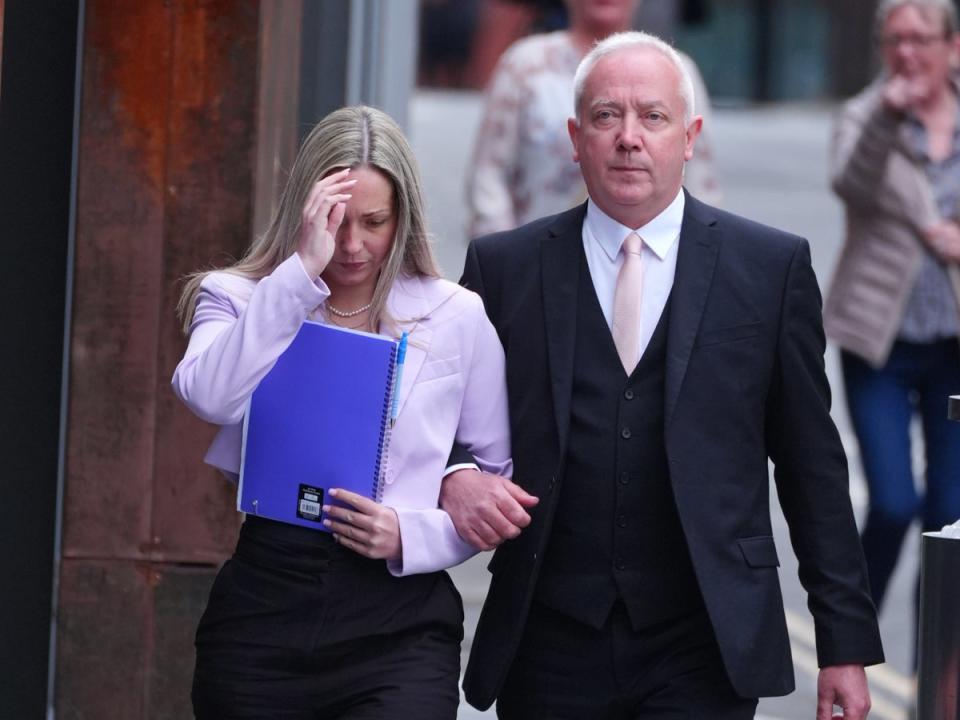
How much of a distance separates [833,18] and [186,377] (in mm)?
31504

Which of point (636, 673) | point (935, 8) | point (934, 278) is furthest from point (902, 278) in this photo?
point (636, 673)

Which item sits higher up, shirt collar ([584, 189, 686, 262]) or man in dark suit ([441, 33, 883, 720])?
shirt collar ([584, 189, 686, 262])

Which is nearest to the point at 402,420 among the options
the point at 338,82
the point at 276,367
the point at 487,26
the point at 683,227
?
the point at 276,367

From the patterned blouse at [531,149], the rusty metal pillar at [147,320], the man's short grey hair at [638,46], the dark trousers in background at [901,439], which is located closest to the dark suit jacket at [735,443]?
the man's short grey hair at [638,46]

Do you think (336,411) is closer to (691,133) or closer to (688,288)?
(688,288)

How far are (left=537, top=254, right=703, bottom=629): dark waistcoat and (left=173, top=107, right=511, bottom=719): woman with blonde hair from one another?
0.57 feet

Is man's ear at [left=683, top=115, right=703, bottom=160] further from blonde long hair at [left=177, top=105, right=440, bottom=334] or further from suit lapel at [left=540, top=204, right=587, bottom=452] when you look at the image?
blonde long hair at [left=177, top=105, right=440, bottom=334]

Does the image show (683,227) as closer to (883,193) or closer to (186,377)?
(186,377)

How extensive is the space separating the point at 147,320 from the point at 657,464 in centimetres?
174

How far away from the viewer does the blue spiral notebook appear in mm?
3725

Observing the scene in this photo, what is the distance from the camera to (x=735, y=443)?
12.6 feet

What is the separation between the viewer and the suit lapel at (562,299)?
12.5 ft

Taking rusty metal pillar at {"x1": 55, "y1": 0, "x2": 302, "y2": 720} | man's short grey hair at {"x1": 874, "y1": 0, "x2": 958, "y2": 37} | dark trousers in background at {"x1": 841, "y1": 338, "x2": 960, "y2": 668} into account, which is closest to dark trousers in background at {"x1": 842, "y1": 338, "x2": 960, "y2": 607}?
dark trousers in background at {"x1": 841, "y1": 338, "x2": 960, "y2": 668}

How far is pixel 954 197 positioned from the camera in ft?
21.4
